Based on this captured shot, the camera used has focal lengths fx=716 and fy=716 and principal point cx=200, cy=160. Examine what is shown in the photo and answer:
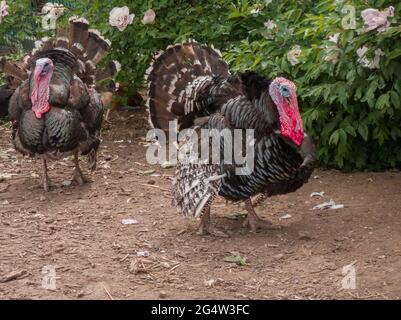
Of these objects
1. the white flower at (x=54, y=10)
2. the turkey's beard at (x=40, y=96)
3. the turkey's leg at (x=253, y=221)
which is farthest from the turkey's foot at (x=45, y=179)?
the white flower at (x=54, y=10)

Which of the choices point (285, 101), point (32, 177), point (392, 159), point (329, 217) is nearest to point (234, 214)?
point (329, 217)

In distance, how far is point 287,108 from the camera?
4.82 meters

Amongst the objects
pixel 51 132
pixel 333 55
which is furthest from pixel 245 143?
pixel 51 132

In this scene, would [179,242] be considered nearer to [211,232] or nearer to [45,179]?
[211,232]

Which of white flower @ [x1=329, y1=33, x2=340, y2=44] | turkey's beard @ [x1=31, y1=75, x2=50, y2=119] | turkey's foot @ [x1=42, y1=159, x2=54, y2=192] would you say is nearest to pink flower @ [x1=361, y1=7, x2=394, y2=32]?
white flower @ [x1=329, y1=33, x2=340, y2=44]

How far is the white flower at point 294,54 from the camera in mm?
5974

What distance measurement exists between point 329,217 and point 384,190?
0.69 meters

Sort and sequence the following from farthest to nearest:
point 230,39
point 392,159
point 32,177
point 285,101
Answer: point 230,39 → point 32,177 → point 392,159 → point 285,101

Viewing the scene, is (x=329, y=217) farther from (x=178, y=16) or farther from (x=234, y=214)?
(x=178, y=16)

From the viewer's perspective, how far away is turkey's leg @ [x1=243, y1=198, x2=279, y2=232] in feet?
17.3

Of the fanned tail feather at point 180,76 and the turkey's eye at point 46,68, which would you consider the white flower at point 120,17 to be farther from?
the fanned tail feather at point 180,76

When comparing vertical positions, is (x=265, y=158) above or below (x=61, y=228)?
above

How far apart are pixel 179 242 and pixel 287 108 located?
1204 mm

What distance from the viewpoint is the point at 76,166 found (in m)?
6.45
